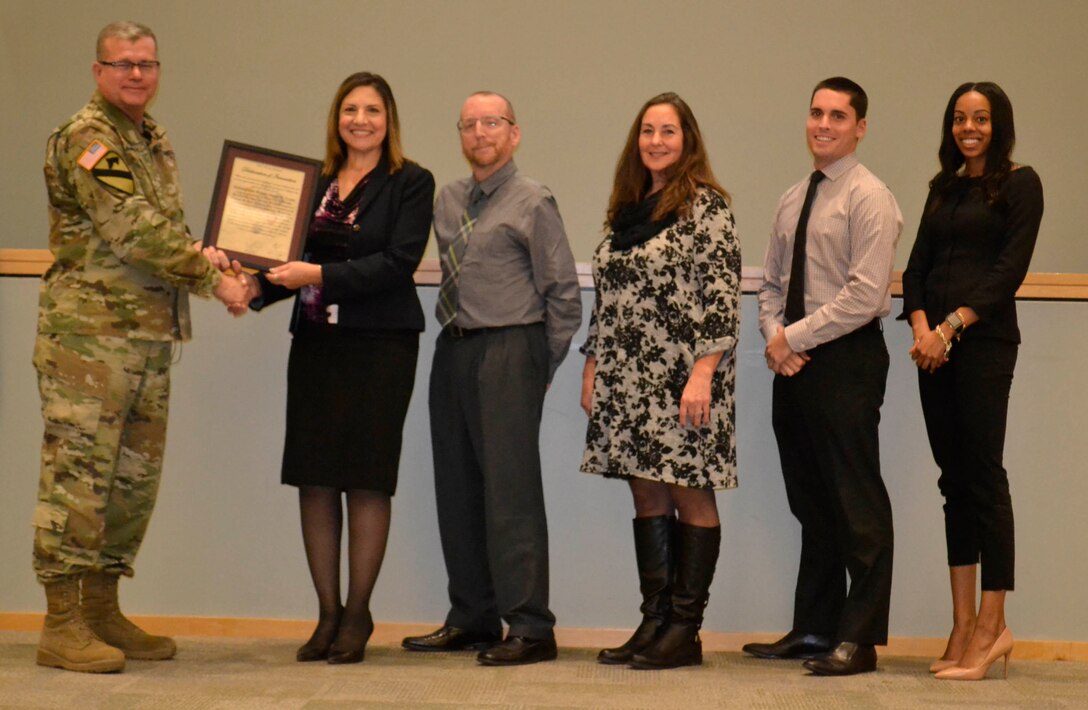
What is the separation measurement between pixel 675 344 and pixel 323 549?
1.01m

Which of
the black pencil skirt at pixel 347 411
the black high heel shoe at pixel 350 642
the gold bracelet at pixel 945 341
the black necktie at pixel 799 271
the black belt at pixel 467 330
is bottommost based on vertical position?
the black high heel shoe at pixel 350 642

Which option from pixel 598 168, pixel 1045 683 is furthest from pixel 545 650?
pixel 598 168

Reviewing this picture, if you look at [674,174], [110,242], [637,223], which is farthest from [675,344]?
[110,242]

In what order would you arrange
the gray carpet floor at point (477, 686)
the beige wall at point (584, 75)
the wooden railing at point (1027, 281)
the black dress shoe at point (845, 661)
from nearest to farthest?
the gray carpet floor at point (477, 686) → the black dress shoe at point (845, 661) → the wooden railing at point (1027, 281) → the beige wall at point (584, 75)

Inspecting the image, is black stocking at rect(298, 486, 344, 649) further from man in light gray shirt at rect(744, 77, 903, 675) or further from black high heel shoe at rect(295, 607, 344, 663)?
man in light gray shirt at rect(744, 77, 903, 675)

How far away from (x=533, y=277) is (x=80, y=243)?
110 cm

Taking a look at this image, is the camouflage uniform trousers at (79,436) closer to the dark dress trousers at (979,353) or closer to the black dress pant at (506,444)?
the black dress pant at (506,444)

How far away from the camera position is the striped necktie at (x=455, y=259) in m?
2.91

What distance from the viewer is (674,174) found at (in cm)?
282

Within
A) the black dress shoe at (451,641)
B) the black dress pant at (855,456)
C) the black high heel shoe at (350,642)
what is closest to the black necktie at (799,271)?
the black dress pant at (855,456)

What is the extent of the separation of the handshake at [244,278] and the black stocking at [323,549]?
49 centimetres

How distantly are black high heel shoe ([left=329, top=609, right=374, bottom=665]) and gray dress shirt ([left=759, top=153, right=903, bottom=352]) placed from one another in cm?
127

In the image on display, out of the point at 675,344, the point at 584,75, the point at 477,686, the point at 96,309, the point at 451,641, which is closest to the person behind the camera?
the point at 477,686

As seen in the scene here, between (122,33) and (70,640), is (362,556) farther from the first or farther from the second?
(122,33)
